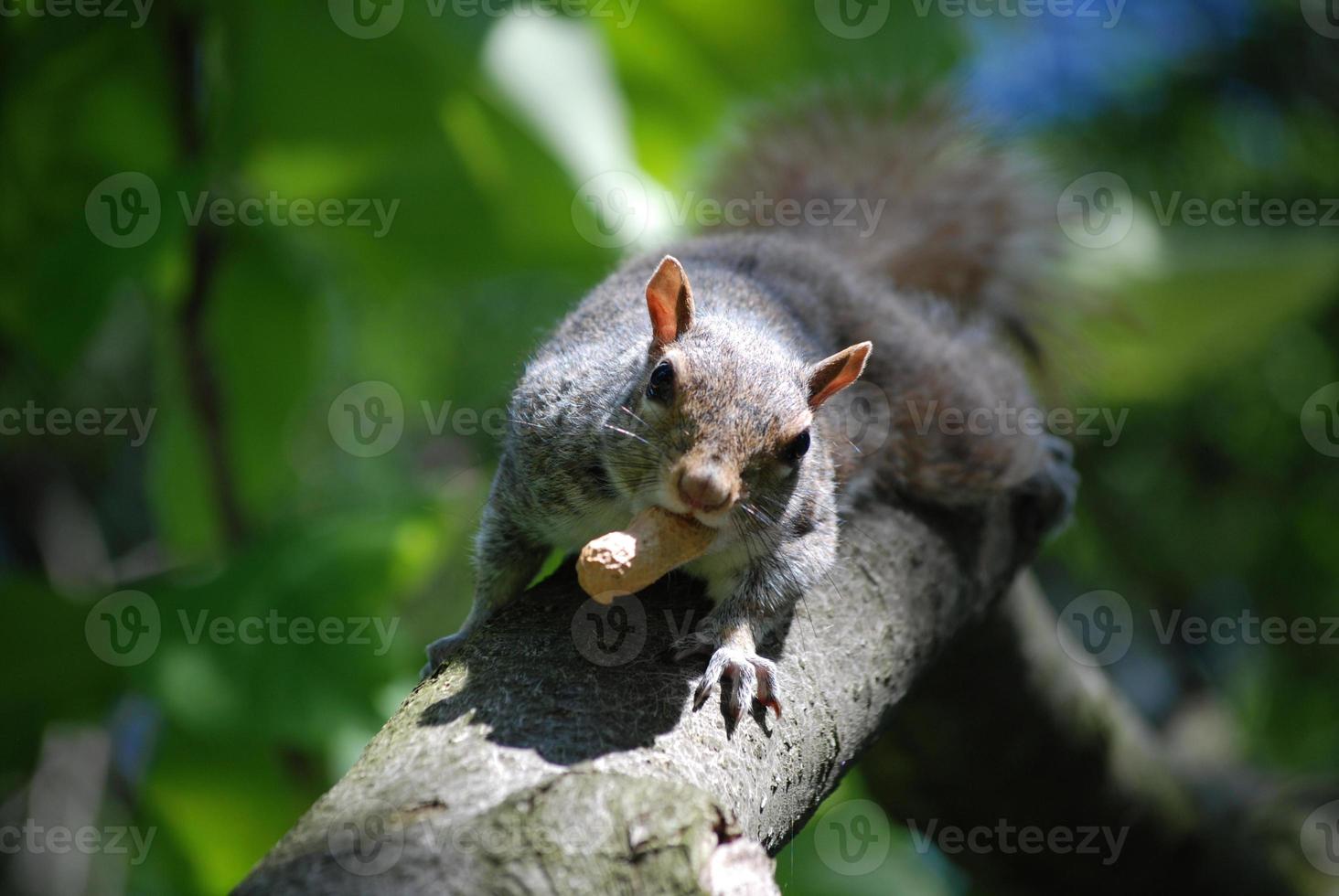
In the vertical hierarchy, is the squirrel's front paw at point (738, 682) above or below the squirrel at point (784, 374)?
below

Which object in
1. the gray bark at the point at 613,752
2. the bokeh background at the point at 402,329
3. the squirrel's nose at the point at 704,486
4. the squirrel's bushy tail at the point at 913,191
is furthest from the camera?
the squirrel's bushy tail at the point at 913,191

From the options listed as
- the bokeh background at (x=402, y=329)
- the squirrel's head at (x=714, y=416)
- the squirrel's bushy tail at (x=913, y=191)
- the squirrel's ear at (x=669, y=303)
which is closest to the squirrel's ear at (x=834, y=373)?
the squirrel's head at (x=714, y=416)

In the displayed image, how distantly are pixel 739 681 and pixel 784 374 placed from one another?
39 cm

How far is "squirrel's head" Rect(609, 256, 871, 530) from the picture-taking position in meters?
1.25

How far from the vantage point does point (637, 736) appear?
1.10 metres

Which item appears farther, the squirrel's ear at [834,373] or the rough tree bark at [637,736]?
the squirrel's ear at [834,373]

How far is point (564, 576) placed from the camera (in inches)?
56.1

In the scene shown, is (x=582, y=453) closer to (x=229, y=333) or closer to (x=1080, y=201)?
(x=229, y=333)

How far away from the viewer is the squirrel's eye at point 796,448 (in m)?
1.33

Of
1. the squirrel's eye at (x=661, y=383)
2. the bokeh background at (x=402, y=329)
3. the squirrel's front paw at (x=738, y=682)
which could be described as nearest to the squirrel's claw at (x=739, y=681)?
the squirrel's front paw at (x=738, y=682)

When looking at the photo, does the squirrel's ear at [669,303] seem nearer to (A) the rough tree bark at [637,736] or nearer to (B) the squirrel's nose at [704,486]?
(B) the squirrel's nose at [704,486]

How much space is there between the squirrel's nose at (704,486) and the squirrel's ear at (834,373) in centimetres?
24

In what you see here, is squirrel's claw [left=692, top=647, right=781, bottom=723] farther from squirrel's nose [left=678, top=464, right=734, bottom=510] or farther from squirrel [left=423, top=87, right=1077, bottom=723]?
squirrel's nose [left=678, top=464, right=734, bottom=510]

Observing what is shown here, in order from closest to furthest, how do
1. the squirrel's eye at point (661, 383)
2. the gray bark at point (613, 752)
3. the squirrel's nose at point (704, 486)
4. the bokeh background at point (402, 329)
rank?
the gray bark at point (613, 752), the squirrel's nose at point (704, 486), the squirrel's eye at point (661, 383), the bokeh background at point (402, 329)
